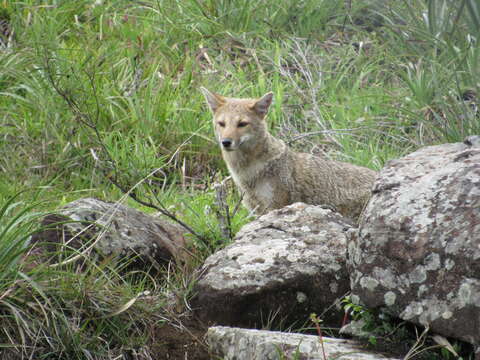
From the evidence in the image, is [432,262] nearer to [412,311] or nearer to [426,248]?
[426,248]

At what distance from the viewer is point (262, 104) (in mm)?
6293

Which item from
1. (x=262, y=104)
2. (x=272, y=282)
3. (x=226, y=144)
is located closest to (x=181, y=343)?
(x=272, y=282)

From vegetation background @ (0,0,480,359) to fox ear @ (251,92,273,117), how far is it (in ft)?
2.04

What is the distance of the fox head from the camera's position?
6051mm

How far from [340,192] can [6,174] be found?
2.80 m

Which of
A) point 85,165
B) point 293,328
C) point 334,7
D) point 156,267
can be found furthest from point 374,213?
point 334,7

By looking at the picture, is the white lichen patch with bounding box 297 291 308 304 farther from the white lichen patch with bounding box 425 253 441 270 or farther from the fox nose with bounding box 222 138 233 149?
the fox nose with bounding box 222 138 233 149

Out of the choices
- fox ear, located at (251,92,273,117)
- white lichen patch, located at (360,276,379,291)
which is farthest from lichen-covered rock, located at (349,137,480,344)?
fox ear, located at (251,92,273,117)

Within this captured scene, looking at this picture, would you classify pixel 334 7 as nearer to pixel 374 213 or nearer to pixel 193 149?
pixel 193 149

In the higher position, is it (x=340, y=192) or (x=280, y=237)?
(x=280, y=237)

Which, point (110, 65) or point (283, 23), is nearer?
point (110, 65)

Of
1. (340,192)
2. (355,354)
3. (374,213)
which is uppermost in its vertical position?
(374,213)

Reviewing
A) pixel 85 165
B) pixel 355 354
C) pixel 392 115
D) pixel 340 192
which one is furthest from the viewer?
pixel 392 115

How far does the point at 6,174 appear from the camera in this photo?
6.12 metres
